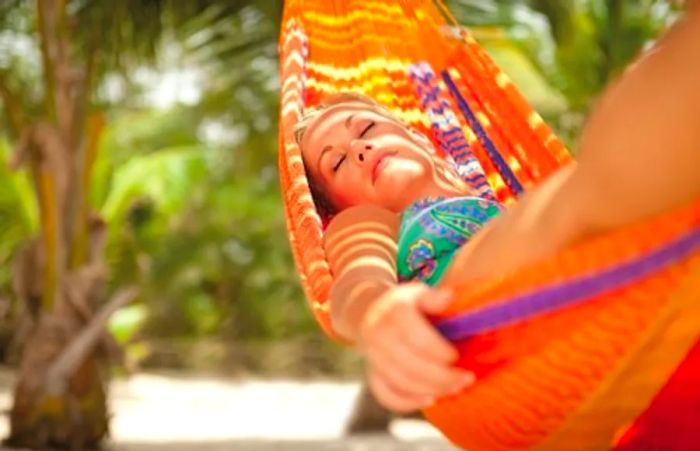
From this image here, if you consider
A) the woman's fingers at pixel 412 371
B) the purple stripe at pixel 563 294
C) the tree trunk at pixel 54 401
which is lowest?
the tree trunk at pixel 54 401

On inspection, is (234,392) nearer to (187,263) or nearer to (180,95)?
(187,263)

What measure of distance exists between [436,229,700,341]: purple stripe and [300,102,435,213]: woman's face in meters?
0.58

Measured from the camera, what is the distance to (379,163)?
1436 millimetres

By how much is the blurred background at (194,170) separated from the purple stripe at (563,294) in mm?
241

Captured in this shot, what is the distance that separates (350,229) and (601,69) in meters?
4.75

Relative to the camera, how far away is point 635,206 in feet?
2.46

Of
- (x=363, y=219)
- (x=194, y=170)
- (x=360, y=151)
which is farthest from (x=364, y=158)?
(x=194, y=170)

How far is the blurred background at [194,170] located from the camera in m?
4.32

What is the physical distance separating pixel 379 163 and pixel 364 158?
0.02m

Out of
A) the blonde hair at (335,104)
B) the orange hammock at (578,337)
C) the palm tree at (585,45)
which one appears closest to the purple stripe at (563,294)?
the orange hammock at (578,337)

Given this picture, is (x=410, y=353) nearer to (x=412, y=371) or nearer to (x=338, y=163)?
(x=412, y=371)

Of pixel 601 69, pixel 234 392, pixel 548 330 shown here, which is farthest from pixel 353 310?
→ pixel 234 392

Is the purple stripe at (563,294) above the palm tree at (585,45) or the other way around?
above

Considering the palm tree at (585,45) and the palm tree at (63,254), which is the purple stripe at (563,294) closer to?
the palm tree at (63,254)
